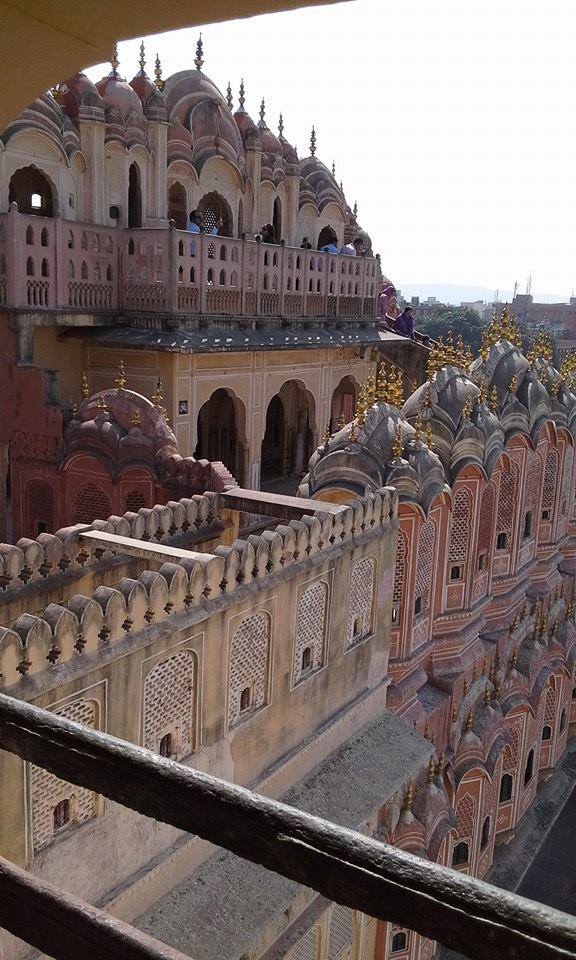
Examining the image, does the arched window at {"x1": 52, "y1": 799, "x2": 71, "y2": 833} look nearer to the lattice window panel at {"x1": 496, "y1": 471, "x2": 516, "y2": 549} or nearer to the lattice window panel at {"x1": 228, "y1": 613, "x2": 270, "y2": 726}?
the lattice window panel at {"x1": 228, "y1": 613, "x2": 270, "y2": 726}

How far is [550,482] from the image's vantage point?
1625 centimetres

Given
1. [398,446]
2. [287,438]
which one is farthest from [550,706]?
[287,438]

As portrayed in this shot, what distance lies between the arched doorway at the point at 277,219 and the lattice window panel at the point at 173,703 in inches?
655

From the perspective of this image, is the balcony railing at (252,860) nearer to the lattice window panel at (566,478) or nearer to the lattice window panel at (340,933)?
the lattice window panel at (340,933)

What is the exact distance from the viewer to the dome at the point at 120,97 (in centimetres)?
1639

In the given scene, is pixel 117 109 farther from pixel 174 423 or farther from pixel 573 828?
pixel 573 828

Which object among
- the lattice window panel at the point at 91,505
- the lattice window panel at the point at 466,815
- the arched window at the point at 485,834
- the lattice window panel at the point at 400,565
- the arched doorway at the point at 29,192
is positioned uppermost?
the arched doorway at the point at 29,192

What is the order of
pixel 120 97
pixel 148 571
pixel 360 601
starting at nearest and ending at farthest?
1. pixel 148 571
2. pixel 360 601
3. pixel 120 97

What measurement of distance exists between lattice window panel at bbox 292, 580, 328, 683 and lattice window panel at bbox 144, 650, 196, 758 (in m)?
1.56

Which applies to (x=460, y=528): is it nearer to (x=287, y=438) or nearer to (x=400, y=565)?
(x=400, y=565)

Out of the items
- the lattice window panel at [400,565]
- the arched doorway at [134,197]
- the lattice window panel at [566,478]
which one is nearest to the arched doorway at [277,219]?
the arched doorway at [134,197]

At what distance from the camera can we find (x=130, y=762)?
145cm

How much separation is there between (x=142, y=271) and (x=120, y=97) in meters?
3.91

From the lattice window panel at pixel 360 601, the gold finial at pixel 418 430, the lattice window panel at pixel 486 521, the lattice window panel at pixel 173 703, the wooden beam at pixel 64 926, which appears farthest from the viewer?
the lattice window panel at pixel 486 521
